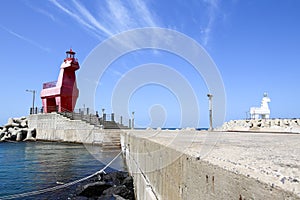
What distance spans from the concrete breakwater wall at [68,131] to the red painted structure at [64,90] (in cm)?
284

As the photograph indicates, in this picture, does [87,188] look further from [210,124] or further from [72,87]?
[72,87]

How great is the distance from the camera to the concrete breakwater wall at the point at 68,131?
80.5 feet

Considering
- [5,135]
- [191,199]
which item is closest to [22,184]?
[191,199]

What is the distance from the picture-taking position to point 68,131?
99.7 feet

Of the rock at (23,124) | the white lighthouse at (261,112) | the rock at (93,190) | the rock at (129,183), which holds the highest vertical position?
the white lighthouse at (261,112)

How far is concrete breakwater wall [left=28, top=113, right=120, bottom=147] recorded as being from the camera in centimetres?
2453

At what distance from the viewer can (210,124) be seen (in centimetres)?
1850

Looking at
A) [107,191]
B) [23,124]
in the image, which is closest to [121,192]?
[107,191]

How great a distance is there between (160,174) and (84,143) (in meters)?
25.6

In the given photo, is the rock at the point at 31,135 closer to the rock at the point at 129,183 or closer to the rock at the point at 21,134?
the rock at the point at 21,134

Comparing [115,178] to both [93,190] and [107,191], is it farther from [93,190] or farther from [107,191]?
[107,191]

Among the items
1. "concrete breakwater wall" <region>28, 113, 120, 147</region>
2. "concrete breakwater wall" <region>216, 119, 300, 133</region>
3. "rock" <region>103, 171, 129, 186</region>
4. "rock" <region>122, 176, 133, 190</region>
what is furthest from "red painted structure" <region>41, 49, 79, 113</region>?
"rock" <region>122, 176, 133, 190</region>

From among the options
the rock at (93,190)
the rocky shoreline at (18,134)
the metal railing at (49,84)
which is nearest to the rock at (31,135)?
the rocky shoreline at (18,134)

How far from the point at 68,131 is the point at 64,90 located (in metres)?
8.12
